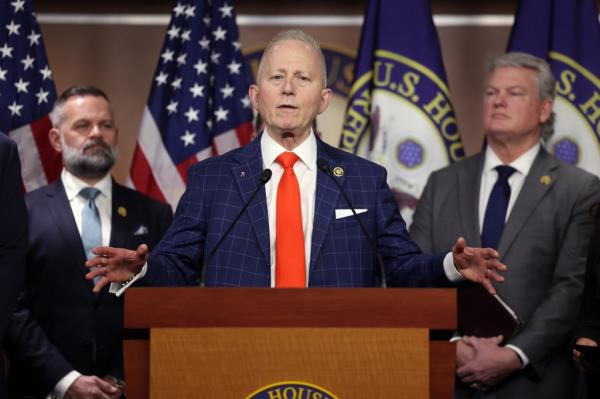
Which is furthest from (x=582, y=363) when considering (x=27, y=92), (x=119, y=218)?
(x=27, y=92)

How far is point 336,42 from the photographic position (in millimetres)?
5113

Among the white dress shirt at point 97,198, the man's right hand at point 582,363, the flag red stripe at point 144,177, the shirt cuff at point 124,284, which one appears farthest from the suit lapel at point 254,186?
the flag red stripe at point 144,177

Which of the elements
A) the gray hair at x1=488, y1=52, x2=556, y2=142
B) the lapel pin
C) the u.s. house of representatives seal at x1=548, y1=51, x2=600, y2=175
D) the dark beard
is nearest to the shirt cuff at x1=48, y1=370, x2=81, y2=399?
the dark beard

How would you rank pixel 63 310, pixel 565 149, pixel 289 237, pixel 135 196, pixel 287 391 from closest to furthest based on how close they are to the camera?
1. pixel 287 391
2. pixel 289 237
3. pixel 63 310
4. pixel 135 196
5. pixel 565 149

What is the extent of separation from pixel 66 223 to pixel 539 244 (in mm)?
1887

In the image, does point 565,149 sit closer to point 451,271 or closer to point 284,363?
point 451,271

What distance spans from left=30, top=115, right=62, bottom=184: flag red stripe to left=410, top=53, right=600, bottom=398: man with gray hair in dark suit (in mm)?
1675

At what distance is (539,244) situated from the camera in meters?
3.73

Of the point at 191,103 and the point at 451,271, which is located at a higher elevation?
the point at 191,103

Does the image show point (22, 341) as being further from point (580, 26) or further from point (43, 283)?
point (580, 26)

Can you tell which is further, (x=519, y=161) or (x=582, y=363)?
(x=519, y=161)

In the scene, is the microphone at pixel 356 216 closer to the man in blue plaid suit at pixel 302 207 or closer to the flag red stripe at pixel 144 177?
the man in blue plaid suit at pixel 302 207

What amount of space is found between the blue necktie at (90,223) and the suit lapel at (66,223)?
0.14 feet

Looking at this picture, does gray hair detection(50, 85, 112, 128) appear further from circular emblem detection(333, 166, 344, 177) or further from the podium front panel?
the podium front panel
